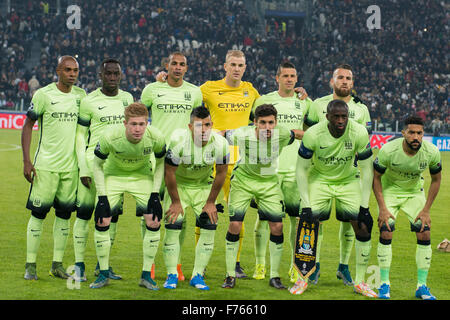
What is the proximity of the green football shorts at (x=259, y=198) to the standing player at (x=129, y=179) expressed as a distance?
3.23ft

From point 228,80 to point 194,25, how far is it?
30.0 metres

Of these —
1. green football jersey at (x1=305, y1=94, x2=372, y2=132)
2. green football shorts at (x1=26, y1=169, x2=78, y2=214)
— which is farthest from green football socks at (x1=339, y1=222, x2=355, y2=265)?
green football shorts at (x1=26, y1=169, x2=78, y2=214)

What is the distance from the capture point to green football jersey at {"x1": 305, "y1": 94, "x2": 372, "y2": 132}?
28.0 feet

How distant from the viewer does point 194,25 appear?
125ft

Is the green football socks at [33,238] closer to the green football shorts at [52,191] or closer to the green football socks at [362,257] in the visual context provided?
the green football shorts at [52,191]

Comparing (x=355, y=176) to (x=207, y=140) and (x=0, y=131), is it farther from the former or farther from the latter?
(x=0, y=131)

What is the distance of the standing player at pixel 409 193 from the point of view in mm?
7410

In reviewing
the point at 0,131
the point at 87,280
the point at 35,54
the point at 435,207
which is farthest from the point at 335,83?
the point at 35,54

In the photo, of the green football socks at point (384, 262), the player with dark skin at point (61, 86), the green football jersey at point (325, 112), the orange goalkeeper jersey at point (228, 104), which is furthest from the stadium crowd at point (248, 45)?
the green football socks at point (384, 262)

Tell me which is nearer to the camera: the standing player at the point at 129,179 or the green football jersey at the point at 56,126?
the standing player at the point at 129,179

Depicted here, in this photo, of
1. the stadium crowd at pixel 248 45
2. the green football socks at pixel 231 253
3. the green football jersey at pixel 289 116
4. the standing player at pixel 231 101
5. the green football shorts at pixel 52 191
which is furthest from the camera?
the stadium crowd at pixel 248 45

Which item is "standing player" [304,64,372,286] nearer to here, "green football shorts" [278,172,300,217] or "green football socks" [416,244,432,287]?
"green football shorts" [278,172,300,217]

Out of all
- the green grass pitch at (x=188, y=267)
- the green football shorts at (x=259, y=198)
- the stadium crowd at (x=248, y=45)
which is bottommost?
the green grass pitch at (x=188, y=267)

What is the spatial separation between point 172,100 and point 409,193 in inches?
126
